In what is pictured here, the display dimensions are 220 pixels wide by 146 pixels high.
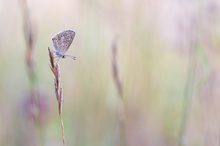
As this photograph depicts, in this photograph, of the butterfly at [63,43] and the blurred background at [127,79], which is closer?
the butterfly at [63,43]

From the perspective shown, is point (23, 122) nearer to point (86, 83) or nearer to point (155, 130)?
point (86, 83)

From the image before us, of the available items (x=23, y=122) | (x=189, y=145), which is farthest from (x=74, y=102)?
(x=189, y=145)

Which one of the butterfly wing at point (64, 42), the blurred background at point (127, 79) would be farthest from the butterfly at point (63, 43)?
the blurred background at point (127, 79)

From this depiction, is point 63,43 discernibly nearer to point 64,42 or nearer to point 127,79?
point 64,42

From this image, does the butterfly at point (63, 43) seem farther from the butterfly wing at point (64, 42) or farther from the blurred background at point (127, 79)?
the blurred background at point (127, 79)

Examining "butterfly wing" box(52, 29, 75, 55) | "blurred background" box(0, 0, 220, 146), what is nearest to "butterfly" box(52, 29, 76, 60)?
"butterfly wing" box(52, 29, 75, 55)

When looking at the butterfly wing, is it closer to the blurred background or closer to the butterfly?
the butterfly

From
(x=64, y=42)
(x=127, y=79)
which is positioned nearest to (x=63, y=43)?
(x=64, y=42)

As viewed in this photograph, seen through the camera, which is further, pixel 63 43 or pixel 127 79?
pixel 127 79

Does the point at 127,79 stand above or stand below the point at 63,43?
below
